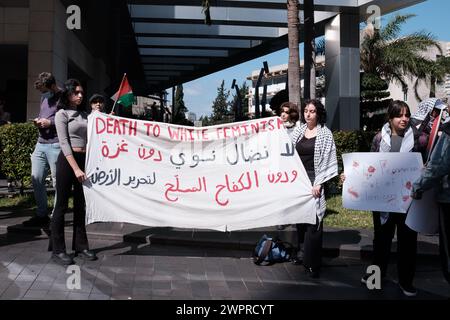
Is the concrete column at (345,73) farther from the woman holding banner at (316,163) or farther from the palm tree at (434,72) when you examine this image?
the palm tree at (434,72)

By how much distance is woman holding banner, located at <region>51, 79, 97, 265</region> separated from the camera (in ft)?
17.3

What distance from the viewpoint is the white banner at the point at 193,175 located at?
Result: 17.7 feet

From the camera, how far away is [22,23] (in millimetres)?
13672

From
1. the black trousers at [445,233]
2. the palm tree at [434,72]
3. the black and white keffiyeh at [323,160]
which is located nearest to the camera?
the black trousers at [445,233]

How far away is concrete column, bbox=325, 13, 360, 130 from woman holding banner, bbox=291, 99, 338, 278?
1111 centimetres

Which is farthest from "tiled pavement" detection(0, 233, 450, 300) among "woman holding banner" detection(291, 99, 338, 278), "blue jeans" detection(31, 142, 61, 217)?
"blue jeans" detection(31, 142, 61, 217)

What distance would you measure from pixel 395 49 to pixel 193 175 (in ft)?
76.5

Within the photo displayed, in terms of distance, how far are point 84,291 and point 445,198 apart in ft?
10.8

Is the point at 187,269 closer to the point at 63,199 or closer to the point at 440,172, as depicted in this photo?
the point at 63,199

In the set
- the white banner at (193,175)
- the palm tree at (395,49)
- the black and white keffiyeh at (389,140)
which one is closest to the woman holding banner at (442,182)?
the black and white keffiyeh at (389,140)

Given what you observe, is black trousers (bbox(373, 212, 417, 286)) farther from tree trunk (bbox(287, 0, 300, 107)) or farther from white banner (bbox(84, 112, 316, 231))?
tree trunk (bbox(287, 0, 300, 107))

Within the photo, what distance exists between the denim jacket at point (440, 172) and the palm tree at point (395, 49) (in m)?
22.5

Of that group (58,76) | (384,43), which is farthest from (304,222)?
(384,43)

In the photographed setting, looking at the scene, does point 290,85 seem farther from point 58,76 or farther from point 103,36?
point 103,36
